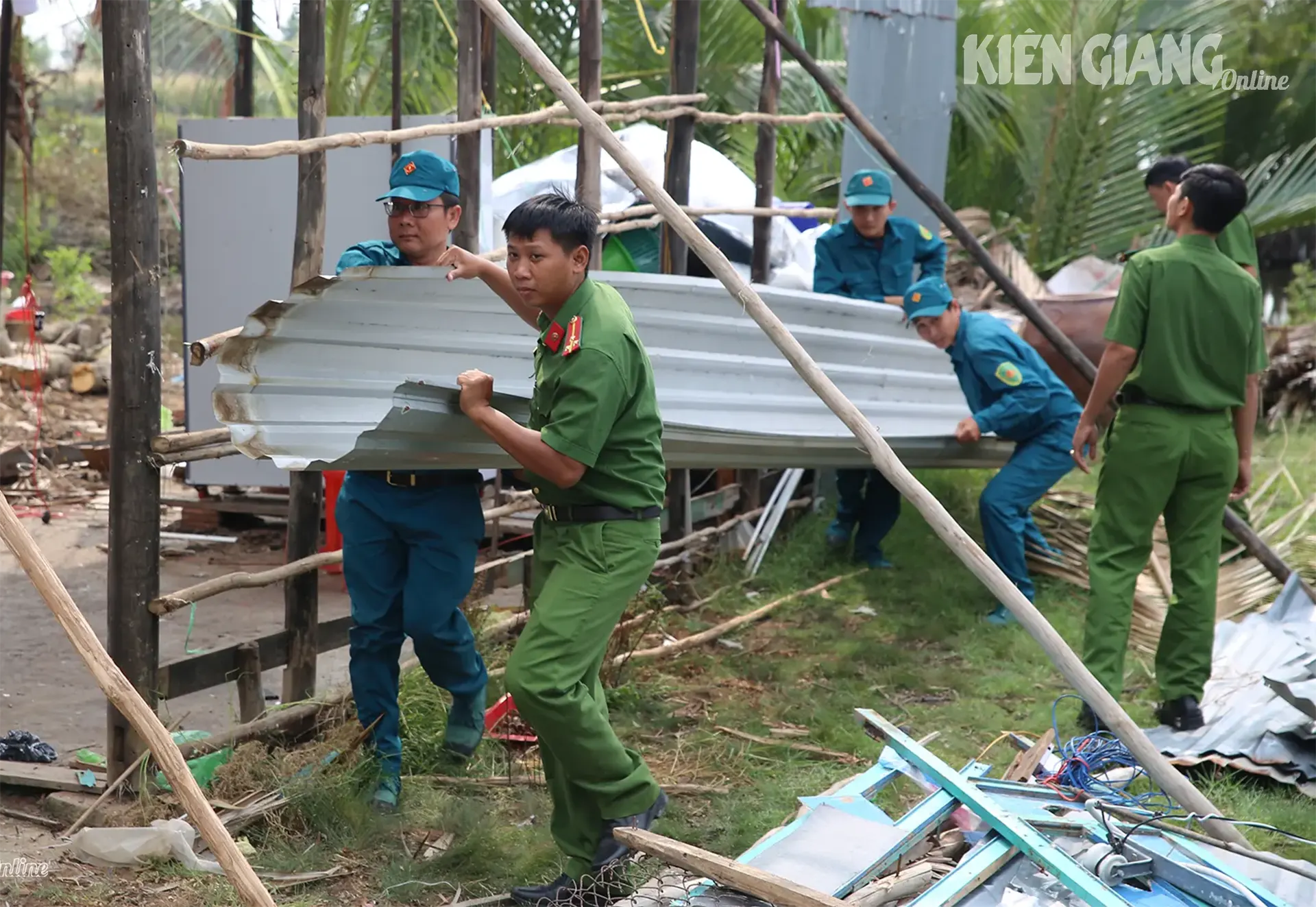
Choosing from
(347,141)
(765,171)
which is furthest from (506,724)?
(765,171)

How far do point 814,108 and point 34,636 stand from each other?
705 centimetres

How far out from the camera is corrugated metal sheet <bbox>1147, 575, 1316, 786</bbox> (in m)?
4.08

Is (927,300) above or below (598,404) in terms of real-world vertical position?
above

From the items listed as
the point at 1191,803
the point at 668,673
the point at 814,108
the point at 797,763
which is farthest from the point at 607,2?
the point at 1191,803

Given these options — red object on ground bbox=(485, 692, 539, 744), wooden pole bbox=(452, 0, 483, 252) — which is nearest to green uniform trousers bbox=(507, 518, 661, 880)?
red object on ground bbox=(485, 692, 539, 744)

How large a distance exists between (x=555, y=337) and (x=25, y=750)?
2.16 meters

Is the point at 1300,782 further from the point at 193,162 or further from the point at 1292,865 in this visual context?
the point at 193,162

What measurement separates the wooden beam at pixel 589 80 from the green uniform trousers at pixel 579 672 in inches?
76.0

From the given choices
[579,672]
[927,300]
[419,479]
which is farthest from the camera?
[927,300]

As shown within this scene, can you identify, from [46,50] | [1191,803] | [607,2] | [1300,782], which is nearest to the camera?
[1191,803]

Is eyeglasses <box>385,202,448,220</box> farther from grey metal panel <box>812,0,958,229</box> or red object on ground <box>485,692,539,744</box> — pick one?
grey metal panel <box>812,0,958,229</box>

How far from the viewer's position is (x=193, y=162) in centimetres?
629

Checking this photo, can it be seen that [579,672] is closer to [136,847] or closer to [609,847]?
[609,847]

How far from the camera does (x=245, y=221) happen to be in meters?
6.32
